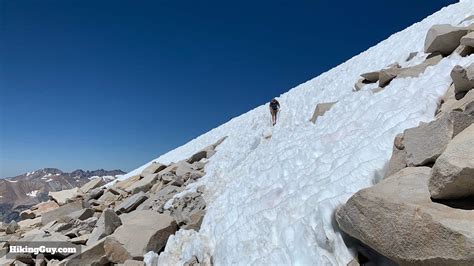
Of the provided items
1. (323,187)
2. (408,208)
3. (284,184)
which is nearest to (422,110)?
(323,187)

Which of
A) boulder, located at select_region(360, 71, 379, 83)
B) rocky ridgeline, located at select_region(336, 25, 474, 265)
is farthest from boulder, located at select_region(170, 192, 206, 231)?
boulder, located at select_region(360, 71, 379, 83)

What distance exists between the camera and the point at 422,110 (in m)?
8.87

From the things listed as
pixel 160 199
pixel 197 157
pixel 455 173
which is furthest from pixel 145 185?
pixel 455 173

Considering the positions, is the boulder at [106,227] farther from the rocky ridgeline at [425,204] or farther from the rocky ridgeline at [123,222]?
the rocky ridgeline at [425,204]

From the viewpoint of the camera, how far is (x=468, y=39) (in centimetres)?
1107

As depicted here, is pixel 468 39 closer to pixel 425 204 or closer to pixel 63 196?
pixel 425 204

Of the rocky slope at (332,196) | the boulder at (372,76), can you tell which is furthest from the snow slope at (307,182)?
the boulder at (372,76)

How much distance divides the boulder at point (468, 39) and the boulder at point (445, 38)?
2.72ft

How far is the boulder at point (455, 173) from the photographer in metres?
4.58

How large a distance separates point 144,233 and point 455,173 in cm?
899

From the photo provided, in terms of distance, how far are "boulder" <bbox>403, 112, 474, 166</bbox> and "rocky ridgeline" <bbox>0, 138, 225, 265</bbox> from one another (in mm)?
5883

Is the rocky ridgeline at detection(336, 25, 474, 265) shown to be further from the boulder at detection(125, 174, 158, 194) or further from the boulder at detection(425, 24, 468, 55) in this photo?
the boulder at detection(125, 174, 158, 194)

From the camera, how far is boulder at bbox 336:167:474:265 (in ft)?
14.2

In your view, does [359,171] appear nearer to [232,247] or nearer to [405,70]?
[232,247]
